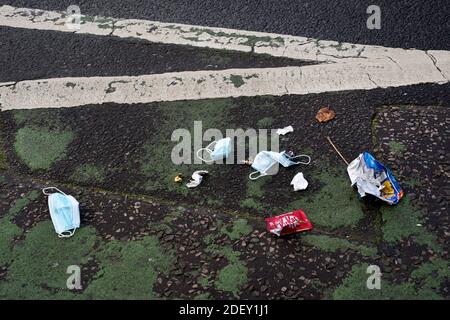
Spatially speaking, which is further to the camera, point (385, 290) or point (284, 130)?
point (284, 130)

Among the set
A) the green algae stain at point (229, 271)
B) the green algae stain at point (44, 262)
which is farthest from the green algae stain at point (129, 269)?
the green algae stain at point (229, 271)

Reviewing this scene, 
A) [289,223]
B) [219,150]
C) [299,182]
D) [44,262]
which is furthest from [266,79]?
[44,262]

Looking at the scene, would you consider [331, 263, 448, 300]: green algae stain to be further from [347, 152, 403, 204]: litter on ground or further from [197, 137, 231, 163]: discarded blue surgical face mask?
[197, 137, 231, 163]: discarded blue surgical face mask

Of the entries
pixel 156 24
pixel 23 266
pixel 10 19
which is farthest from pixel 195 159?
pixel 10 19

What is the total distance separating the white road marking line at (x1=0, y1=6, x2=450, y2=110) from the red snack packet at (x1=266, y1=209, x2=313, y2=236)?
116 cm

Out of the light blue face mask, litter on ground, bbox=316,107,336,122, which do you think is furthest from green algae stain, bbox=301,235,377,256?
litter on ground, bbox=316,107,336,122

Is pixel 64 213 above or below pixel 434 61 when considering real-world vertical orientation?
below

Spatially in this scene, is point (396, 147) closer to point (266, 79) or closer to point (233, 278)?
point (266, 79)

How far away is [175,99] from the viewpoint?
3914 mm

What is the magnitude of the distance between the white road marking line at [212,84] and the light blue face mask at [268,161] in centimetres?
66

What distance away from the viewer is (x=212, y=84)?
400 cm

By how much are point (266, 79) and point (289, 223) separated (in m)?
1.42

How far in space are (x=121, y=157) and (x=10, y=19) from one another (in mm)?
2256
